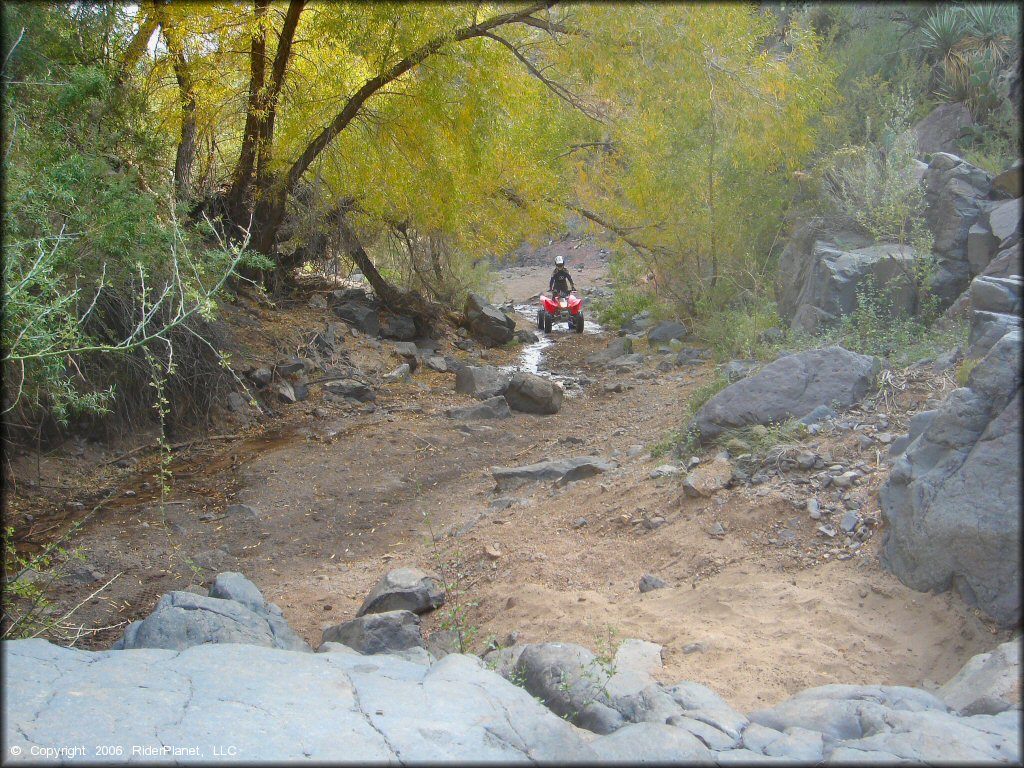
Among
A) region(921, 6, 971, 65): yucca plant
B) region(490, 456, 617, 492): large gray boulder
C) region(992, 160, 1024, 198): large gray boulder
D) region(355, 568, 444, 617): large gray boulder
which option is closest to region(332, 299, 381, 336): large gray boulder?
region(490, 456, 617, 492): large gray boulder

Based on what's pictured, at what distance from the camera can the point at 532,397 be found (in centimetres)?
1111

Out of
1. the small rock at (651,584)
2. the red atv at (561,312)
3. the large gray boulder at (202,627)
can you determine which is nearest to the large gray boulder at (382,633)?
the large gray boulder at (202,627)

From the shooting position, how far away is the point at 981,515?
4.08 metres

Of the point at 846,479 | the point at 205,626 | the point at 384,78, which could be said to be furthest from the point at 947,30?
the point at 205,626

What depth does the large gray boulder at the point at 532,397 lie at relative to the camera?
1111cm

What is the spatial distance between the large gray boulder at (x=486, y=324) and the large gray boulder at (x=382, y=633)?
12161 millimetres

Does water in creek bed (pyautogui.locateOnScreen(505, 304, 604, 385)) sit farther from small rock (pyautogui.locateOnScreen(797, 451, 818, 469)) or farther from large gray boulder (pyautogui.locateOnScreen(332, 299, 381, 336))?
small rock (pyautogui.locateOnScreen(797, 451, 818, 469))

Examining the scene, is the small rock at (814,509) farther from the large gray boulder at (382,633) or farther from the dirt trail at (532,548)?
the large gray boulder at (382,633)

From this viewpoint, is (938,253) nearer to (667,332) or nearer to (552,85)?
(552,85)

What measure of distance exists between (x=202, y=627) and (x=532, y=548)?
8.73 ft

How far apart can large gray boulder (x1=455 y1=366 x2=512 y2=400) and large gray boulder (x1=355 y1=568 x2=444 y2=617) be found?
637 cm

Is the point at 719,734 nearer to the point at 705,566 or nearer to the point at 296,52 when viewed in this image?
the point at 705,566

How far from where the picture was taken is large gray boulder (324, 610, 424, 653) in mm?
4734

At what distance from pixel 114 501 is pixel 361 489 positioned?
2.40 meters
